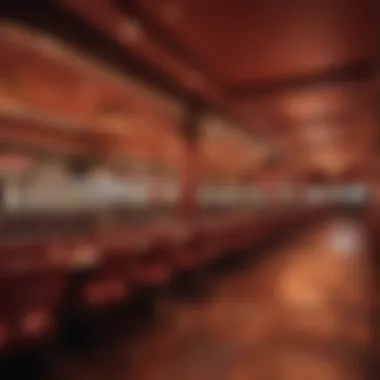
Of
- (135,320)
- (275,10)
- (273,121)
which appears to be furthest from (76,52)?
(273,121)

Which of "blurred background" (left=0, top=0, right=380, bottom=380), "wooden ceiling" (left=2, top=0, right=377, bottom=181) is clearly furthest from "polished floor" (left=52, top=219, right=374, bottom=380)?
"wooden ceiling" (left=2, top=0, right=377, bottom=181)

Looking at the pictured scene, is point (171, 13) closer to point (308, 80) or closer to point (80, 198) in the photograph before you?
point (308, 80)

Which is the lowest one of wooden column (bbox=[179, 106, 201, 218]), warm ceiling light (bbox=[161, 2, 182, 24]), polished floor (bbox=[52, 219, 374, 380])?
polished floor (bbox=[52, 219, 374, 380])

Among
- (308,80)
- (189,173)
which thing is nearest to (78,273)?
(308,80)

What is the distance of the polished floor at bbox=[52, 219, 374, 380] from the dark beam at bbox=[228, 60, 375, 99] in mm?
2776

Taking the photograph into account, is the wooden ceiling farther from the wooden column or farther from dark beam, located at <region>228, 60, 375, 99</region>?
the wooden column

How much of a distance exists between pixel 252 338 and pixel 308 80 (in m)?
3.90

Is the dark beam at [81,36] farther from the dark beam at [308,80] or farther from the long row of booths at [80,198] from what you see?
the dark beam at [308,80]

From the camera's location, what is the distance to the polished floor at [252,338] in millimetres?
3203

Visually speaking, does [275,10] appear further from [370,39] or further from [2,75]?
[2,75]

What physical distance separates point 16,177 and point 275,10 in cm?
508

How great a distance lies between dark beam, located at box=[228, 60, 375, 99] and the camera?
5.82m

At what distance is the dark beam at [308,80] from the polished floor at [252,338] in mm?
2776

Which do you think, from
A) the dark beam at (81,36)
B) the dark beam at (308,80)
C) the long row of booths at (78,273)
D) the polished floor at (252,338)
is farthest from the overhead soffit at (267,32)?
the polished floor at (252,338)
